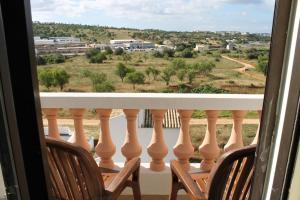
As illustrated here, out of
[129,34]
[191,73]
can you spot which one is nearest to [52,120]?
[129,34]

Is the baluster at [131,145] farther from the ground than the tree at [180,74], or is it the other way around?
the tree at [180,74]

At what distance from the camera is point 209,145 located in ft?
7.52

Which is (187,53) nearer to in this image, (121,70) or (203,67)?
(203,67)

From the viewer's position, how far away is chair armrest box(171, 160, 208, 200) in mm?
1542

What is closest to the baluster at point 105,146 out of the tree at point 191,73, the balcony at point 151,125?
the balcony at point 151,125

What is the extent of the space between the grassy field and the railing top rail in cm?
18

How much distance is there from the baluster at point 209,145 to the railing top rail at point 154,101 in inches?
4.3

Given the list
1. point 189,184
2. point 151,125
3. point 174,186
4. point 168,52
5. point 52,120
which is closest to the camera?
point 189,184

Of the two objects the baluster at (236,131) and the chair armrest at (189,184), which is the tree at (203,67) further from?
the chair armrest at (189,184)

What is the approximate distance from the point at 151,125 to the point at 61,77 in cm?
75

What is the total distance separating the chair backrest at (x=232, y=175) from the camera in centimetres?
138

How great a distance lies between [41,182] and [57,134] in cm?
141

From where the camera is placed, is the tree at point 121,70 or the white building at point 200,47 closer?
the white building at point 200,47

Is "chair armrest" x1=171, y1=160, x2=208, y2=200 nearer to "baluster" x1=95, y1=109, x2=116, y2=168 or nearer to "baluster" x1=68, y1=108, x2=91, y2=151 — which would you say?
"baluster" x1=95, y1=109, x2=116, y2=168
